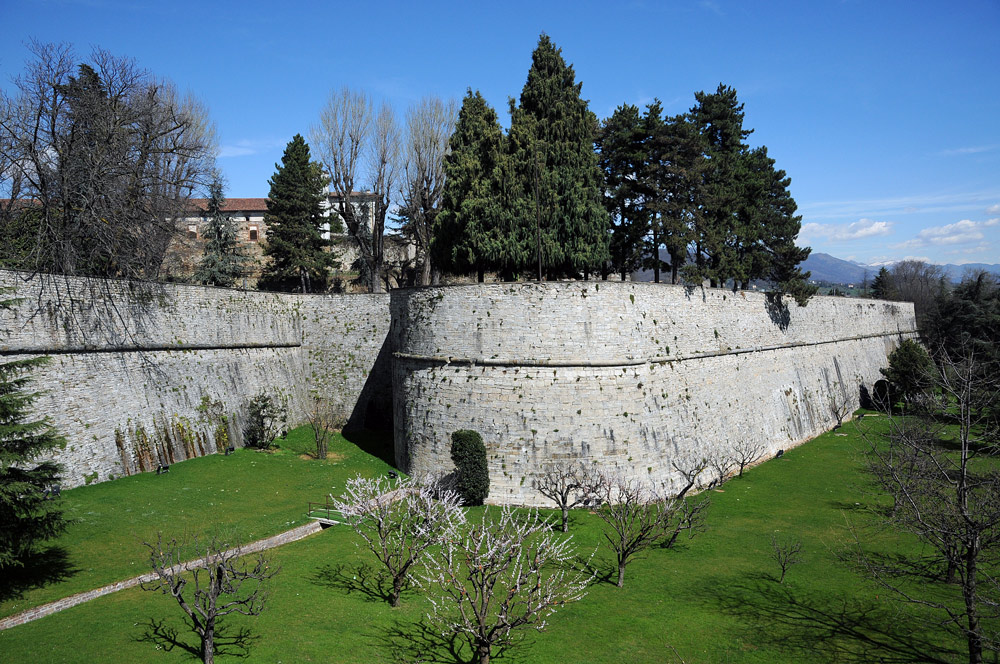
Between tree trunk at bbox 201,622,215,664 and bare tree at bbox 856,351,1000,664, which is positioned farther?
tree trunk at bbox 201,622,215,664

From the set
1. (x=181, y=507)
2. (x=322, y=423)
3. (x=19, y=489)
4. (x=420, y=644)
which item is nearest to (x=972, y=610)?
(x=420, y=644)

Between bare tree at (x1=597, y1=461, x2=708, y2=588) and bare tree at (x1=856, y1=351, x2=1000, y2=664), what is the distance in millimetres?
4727

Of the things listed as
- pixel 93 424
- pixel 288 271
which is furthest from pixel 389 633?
pixel 288 271

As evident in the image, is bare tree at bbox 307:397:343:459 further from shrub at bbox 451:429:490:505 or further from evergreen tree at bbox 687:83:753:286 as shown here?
evergreen tree at bbox 687:83:753:286

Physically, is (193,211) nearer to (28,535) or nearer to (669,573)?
(28,535)

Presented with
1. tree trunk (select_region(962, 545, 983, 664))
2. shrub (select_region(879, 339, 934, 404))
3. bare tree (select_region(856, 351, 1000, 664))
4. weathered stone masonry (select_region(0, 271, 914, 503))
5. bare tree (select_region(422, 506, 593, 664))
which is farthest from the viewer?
shrub (select_region(879, 339, 934, 404))

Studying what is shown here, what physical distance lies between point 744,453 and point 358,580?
1765 centimetres

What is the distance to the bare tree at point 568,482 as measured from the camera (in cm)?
1902

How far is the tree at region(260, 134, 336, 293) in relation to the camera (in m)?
39.2

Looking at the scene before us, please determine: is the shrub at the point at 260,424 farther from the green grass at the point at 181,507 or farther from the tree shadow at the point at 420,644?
the tree shadow at the point at 420,644

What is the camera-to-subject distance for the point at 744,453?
82.2 feet

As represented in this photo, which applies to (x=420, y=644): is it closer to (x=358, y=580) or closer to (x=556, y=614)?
(x=358, y=580)

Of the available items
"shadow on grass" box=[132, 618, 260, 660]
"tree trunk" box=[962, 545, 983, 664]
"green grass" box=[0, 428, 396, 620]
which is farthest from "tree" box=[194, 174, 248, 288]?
"tree trunk" box=[962, 545, 983, 664]

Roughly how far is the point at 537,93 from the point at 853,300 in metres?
30.4
